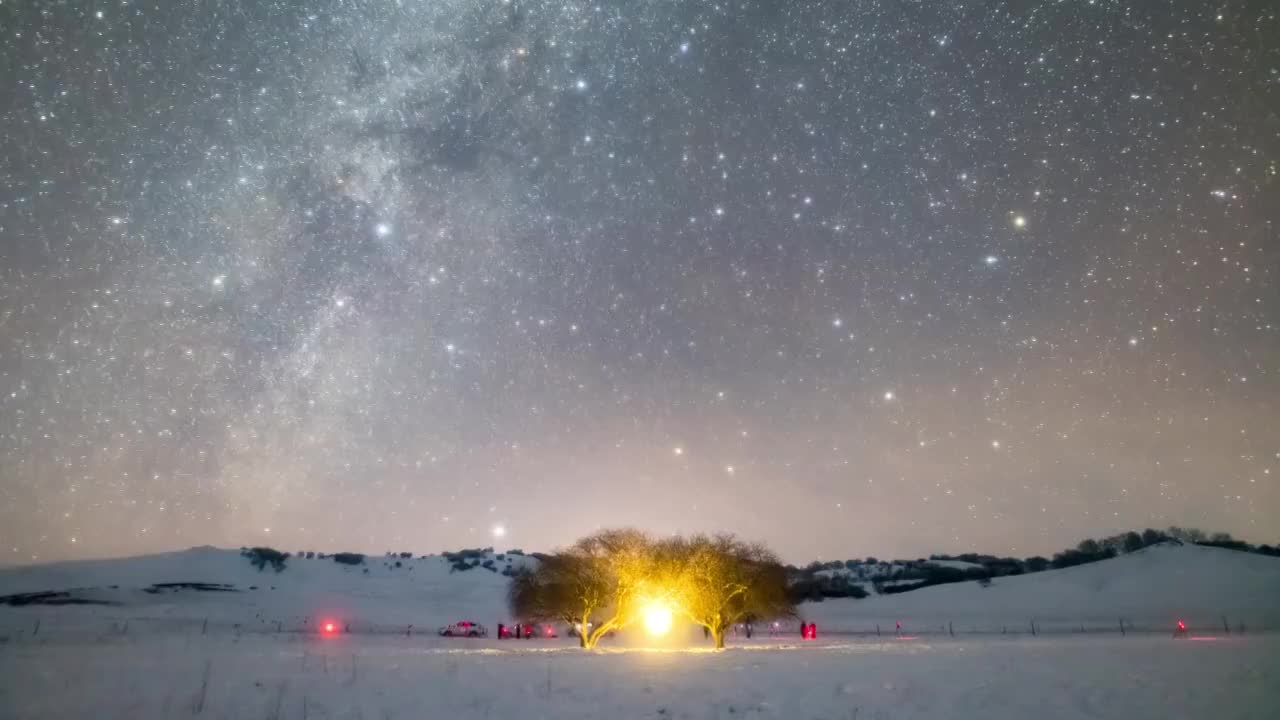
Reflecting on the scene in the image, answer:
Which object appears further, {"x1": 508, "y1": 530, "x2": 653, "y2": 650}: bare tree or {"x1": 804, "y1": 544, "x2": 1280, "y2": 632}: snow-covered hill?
{"x1": 804, "y1": 544, "x2": 1280, "y2": 632}: snow-covered hill

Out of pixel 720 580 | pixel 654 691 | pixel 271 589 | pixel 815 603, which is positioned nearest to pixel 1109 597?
pixel 815 603

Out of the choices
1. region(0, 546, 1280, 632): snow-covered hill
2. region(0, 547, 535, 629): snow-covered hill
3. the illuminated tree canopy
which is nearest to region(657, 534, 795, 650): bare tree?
the illuminated tree canopy

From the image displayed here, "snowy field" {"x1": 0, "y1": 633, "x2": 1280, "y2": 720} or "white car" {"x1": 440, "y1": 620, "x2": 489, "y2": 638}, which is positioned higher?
"snowy field" {"x1": 0, "y1": 633, "x2": 1280, "y2": 720}

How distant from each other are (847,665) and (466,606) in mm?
118371

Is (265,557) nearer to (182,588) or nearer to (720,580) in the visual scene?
(182,588)

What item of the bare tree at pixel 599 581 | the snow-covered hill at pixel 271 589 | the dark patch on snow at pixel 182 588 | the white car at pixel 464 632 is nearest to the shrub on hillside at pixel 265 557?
the snow-covered hill at pixel 271 589

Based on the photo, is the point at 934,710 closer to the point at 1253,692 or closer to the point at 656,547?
the point at 1253,692

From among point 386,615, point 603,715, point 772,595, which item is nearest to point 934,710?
point 603,715

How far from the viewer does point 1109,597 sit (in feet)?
344

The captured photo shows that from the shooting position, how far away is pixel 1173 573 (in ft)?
368

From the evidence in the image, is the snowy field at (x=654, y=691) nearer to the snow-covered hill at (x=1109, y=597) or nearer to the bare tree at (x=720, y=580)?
the bare tree at (x=720, y=580)

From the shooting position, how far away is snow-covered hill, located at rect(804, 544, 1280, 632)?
84000mm

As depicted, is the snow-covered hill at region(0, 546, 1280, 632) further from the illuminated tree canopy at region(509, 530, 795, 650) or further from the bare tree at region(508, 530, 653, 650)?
the bare tree at region(508, 530, 653, 650)

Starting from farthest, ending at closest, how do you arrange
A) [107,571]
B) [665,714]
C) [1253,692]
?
[107,571]
[1253,692]
[665,714]
